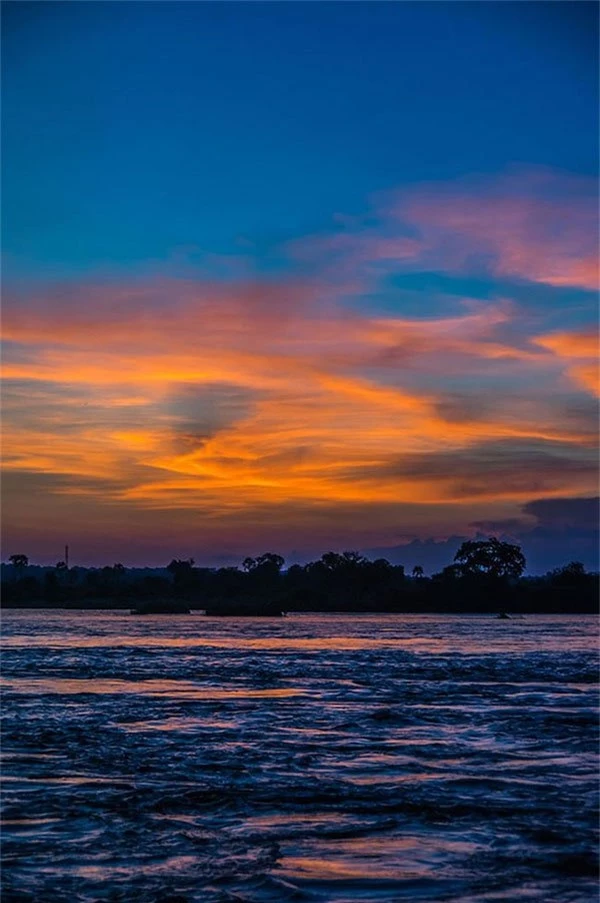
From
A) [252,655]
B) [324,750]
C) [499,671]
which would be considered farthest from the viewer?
[252,655]

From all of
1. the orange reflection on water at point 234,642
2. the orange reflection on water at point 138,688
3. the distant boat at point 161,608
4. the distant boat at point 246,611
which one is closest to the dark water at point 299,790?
the orange reflection on water at point 138,688

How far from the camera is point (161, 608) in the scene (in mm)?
168625

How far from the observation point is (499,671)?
1813 inches

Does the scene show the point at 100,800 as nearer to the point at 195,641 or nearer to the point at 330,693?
the point at 330,693

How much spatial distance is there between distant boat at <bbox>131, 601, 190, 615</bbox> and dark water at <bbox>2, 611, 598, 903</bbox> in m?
127

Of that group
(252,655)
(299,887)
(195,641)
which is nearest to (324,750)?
(299,887)

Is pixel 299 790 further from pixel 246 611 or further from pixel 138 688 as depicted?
pixel 246 611

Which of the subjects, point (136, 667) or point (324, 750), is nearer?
point (324, 750)

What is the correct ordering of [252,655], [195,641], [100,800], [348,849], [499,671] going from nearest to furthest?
[348,849], [100,800], [499,671], [252,655], [195,641]

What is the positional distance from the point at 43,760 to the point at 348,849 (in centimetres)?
920

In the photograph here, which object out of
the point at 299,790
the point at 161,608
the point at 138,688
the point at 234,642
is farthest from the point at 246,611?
the point at 299,790

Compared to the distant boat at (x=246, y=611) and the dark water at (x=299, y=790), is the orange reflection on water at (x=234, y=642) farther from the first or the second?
the distant boat at (x=246, y=611)

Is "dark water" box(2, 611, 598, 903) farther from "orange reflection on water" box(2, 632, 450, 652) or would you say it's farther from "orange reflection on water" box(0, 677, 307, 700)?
"orange reflection on water" box(2, 632, 450, 652)

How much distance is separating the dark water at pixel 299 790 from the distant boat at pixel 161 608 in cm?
12675
